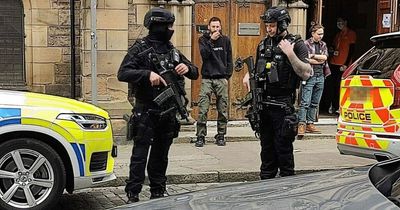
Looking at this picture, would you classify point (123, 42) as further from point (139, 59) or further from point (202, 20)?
point (139, 59)

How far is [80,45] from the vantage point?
10.5 m

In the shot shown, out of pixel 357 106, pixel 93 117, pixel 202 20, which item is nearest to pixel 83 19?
pixel 202 20

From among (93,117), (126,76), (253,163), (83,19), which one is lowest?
(253,163)

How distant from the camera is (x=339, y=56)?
12.4 meters

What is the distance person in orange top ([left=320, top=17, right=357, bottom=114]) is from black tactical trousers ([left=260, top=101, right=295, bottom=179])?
6.36 metres

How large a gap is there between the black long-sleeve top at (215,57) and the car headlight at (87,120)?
3433mm

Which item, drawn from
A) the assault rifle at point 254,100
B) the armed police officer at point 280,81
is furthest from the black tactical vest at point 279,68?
the assault rifle at point 254,100

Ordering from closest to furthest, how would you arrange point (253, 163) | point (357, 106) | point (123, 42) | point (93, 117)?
point (93, 117) < point (357, 106) < point (253, 163) < point (123, 42)

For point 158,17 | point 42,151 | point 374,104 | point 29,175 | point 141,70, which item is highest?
point 158,17

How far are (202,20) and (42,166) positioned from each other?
18.4ft

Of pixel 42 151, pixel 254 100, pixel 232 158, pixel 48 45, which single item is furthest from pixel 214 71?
pixel 42 151

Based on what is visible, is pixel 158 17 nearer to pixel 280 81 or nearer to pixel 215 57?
pixel 280 81

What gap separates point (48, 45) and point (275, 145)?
555cm

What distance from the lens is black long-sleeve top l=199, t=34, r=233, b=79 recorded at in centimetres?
942
